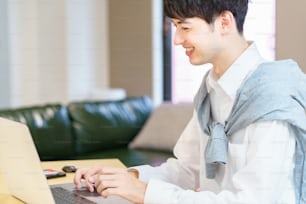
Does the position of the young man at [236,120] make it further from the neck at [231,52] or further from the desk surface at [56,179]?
the desk surface at [56,179]

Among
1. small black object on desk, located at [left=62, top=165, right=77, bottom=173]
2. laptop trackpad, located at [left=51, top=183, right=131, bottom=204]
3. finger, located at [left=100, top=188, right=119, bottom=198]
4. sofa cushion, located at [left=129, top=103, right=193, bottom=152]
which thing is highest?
finger, located at [left=100, top=188, right=119, bottom=198]

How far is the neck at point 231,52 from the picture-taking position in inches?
46.7

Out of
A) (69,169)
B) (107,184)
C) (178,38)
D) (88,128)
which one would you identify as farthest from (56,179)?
(88,128)

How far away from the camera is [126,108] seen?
11.7 feet

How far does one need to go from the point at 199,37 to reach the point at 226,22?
7 centimetres

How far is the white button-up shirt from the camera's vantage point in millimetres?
1044

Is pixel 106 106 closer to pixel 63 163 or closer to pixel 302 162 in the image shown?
pixel 63 163

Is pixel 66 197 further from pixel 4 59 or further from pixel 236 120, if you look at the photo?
pixel 4 59

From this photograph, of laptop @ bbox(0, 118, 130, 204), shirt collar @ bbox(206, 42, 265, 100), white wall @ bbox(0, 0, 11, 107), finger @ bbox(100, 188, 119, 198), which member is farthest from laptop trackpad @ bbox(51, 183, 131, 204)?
white wall @ bbox(0, 0, 11, 107)

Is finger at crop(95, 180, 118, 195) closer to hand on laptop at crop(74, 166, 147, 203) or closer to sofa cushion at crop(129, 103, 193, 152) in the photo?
hand on laptop at crop(74, 166, 147, 203)

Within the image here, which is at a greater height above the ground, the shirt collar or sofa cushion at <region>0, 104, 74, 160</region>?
the shirt collar

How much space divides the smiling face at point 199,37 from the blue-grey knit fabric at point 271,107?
4.0 inches

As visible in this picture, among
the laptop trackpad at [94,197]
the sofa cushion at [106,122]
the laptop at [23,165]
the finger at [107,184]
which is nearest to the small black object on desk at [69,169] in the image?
the laptop trackpad at [94,197]

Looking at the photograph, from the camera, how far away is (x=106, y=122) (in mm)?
3412
